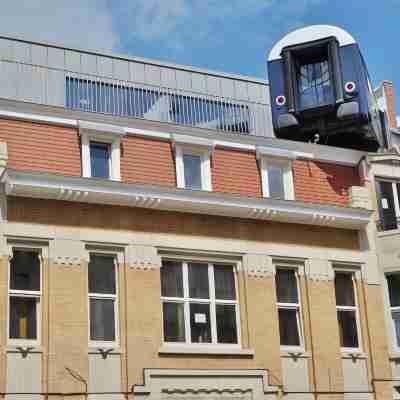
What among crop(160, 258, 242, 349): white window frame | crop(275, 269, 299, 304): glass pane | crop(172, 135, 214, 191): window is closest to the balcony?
crop(172, 135, 214, 191): window

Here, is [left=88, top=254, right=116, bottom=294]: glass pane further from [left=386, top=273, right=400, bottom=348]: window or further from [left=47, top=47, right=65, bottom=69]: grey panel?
[left=386, top=273, right=400, bottom=348]: window

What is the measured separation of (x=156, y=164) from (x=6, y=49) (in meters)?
5.61

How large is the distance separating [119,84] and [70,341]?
9234 millimetres

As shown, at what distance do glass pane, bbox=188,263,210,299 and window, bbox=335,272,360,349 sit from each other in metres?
4.21

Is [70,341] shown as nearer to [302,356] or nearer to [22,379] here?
[22,379]

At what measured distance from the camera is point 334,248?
80.8 feet

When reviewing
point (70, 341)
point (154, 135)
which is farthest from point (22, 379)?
point (154, 135)

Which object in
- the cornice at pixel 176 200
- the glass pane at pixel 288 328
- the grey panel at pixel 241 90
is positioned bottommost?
the glass pane at pixel 288 328

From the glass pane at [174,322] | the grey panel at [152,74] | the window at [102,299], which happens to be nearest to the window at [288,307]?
the glass pane at [174,322]

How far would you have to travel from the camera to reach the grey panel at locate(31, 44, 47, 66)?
24.6 metres

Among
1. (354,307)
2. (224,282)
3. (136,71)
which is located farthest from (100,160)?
(354,307)

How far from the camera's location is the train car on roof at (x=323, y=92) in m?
26.8

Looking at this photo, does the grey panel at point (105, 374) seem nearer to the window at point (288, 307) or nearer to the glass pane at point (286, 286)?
the window at point (288, 307)

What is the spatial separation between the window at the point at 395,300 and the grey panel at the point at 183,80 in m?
9.03
